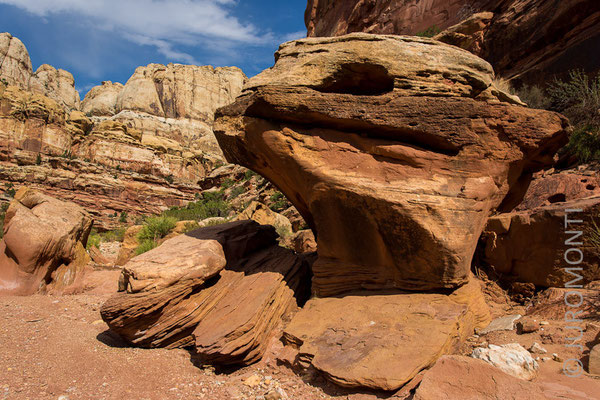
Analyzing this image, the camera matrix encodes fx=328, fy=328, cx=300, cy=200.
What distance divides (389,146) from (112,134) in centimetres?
5279

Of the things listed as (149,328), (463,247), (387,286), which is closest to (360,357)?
(387,286)

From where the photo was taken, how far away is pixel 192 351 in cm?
490

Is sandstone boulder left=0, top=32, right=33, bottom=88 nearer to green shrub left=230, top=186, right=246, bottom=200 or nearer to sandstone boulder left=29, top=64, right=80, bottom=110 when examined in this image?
sandstone boulder left=29, top=64, right=80, bottom=110

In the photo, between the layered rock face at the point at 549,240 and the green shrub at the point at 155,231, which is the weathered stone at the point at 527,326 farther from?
the green shrub at the point at 155,231

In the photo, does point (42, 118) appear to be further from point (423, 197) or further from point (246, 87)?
point (423, 197)

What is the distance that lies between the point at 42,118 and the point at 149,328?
49141mm

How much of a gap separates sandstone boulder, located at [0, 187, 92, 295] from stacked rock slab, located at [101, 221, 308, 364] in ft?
10.6

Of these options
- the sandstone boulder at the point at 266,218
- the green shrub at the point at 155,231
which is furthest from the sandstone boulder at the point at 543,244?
the green shrub at the point at 155,231

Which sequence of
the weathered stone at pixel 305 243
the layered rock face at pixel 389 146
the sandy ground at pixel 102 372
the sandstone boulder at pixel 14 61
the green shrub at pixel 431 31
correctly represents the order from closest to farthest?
the sandy ground at pixel 102 372 → the layered rock face at pixel 389 146 → the weathered stone at pixel 305 243 → the green shrub at pixel 431 31 → the sandstone boulder at pixel 14 61

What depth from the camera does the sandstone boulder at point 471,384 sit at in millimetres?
2594

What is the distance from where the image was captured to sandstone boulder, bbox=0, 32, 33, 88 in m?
68.4

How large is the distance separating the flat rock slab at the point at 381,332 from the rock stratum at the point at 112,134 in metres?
30.2

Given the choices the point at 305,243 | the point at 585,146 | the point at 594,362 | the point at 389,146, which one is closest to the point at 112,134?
the point at 305,243

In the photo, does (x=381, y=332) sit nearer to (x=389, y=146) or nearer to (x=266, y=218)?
(x=389, y=146)
